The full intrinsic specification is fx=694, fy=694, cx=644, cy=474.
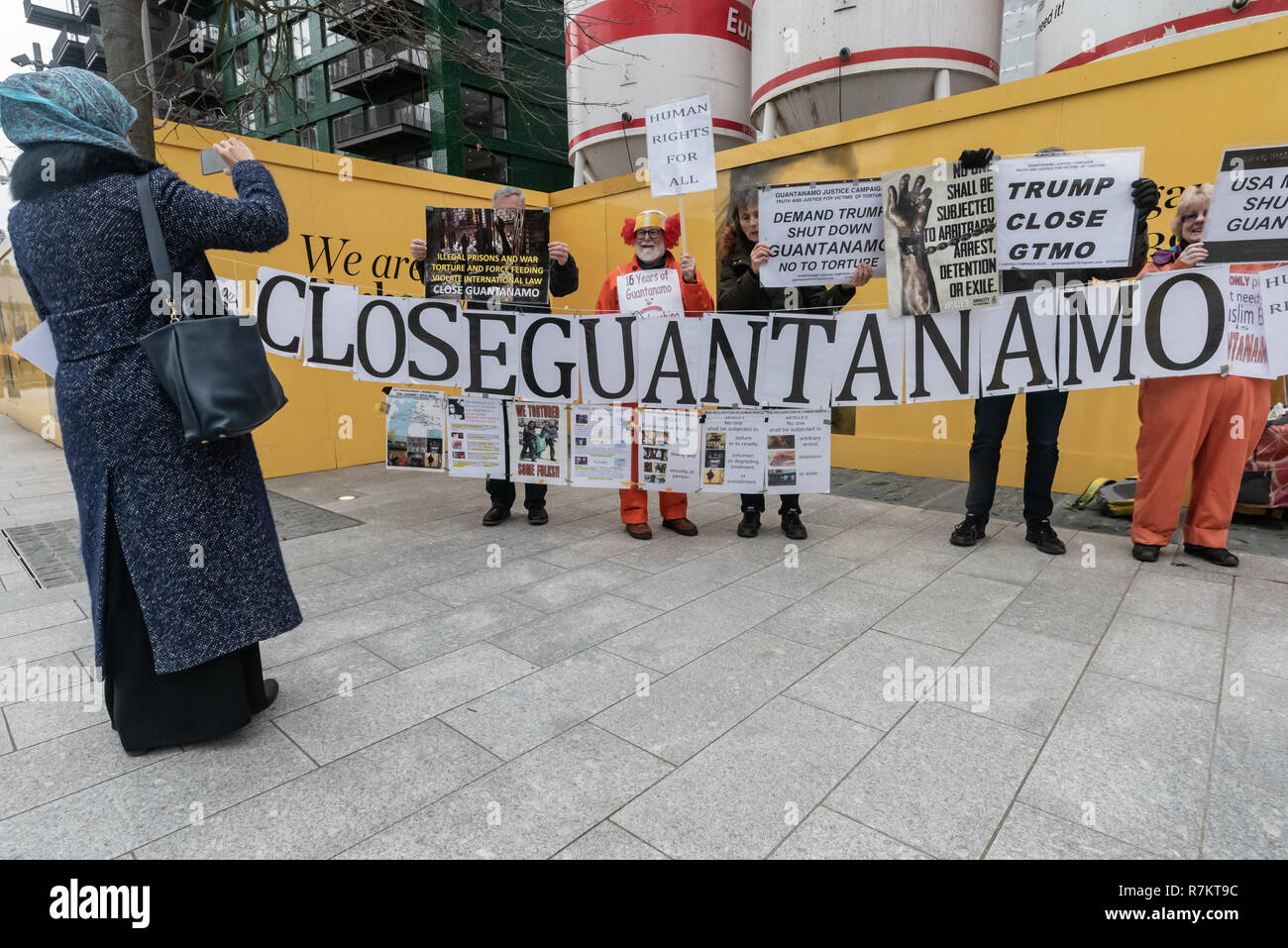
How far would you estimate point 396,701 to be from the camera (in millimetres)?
2736

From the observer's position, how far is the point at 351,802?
2.10m

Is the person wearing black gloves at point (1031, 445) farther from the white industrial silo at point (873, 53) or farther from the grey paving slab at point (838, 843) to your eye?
the grey paving slab at point (838, 843)

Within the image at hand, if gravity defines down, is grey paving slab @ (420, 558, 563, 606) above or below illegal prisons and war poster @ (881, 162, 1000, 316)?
below

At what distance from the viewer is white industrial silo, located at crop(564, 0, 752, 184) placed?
876 cm

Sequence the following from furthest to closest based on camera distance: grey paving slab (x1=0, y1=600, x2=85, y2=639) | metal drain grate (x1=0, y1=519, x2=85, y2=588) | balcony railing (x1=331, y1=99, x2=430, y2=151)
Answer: balcony railing (x1=331, y1=99, x2=430, y2=151), metal drain grate (x1=0, y1=519, x2=85, y2=588), grey paving slab (x1=0, y1=600, x2=85, y2=639)

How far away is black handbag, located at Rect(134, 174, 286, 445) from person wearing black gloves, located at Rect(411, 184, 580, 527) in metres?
2.92

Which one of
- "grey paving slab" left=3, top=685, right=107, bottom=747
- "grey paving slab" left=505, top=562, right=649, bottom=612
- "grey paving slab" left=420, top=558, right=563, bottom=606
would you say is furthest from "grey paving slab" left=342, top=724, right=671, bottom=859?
"grey paving slab" left=420, top=558, right=563, bottom=606

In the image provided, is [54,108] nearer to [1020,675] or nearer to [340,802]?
[340,802]

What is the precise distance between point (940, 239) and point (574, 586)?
3.07m

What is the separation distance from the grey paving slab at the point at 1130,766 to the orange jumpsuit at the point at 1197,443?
2087 millimetres

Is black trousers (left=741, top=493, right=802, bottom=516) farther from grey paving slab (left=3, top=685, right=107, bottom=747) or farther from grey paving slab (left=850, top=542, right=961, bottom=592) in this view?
grey paving slab (left=3, top=685, right=107, bottom=747)

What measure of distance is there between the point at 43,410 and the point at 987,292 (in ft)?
55.4
